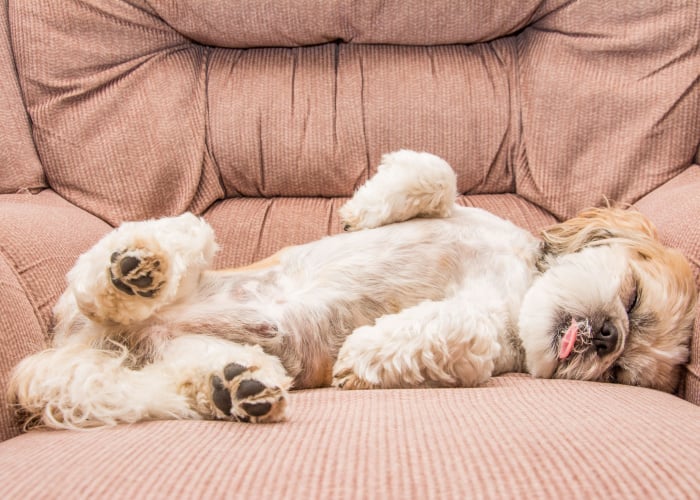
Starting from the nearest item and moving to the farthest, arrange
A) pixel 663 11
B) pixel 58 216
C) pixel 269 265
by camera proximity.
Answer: pixel 269 265, pixel 58 216, pixel 663 11

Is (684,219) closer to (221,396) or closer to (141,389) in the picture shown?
(221,396)

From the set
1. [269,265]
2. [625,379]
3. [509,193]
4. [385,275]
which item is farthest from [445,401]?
[509,193]

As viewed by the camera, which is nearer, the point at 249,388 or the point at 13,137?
the point at 249,388

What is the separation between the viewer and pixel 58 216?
6.66 feet

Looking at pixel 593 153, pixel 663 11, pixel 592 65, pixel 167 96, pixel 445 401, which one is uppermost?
pixel 663 11

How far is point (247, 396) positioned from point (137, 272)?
1.22 ft

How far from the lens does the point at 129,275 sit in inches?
52.7

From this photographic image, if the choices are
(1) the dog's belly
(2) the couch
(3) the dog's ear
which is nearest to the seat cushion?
(1) the dog's belly

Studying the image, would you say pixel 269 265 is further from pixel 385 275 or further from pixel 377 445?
Answer: pixel 377 445

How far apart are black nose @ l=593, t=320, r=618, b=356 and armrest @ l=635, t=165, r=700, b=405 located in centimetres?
20

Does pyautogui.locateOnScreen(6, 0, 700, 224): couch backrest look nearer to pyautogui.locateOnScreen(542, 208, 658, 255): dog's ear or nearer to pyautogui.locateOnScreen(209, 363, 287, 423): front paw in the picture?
pyautogui.locateOnScreen(542, 208, 658, 255): dog's ear

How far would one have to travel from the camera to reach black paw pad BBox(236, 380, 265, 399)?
1220 mm

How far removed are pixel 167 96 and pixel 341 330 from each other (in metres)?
1.33

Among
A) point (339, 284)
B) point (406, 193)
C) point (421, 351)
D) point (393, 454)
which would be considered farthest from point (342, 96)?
point (393, 454)
